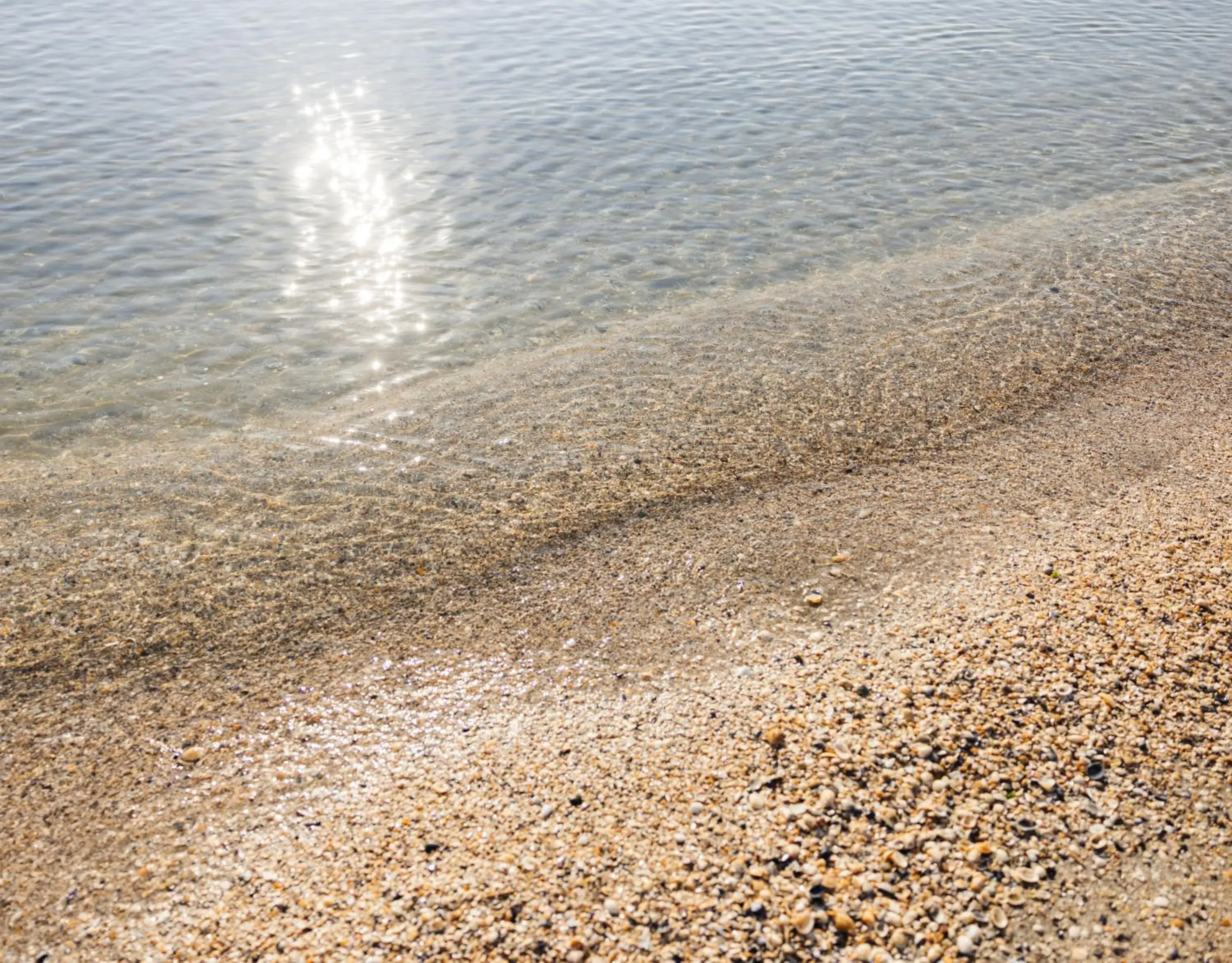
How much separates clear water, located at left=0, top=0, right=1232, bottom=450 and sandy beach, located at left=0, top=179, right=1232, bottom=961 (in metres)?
1.18

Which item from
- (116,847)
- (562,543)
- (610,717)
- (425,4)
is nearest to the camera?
(116,847)

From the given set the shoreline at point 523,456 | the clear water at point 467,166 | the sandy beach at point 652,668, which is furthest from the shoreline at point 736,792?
the clear water at point 467,166

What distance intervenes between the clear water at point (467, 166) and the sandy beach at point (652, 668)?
1.18 metres

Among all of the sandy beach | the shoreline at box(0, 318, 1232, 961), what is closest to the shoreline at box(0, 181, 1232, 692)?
the sandy beach

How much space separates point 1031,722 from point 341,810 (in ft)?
9.37

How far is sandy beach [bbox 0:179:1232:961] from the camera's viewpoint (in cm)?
300

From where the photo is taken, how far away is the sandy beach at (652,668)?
300 cm

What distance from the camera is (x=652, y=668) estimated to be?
4.23m

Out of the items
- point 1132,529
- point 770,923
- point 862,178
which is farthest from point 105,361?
point 862,178

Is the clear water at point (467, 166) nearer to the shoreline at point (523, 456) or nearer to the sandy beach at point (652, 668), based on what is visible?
the shoreline at point (523, 456)

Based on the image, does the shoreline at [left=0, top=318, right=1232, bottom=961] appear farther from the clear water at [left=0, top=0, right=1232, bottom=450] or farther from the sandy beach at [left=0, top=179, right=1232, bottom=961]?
the clear water at [left=0, top=0, right=1232, bottom=450]

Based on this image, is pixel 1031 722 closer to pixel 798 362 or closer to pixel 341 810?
pixel 341 810

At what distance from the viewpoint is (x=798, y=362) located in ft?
23.8

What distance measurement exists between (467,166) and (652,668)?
8.93 m
